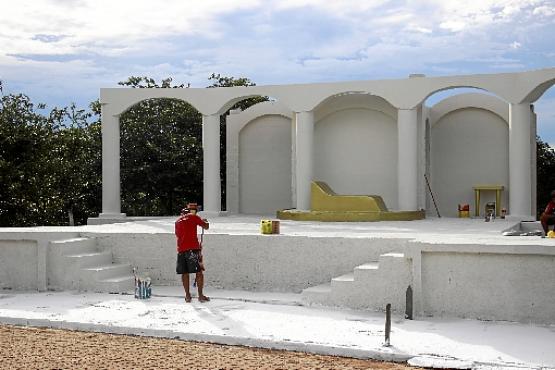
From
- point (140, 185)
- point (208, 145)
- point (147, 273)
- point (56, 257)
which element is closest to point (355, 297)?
point (147, 273)

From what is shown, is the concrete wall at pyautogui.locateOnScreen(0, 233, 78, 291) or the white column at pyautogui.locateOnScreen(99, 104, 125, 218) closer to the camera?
the concrete wall at pyautogui.locateOnScreen(0, 233, 78, 291)

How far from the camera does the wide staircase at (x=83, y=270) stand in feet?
42.5

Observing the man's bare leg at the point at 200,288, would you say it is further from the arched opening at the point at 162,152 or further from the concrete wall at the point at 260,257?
the arched opening at the point at 162,152

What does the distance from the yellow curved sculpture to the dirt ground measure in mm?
10800

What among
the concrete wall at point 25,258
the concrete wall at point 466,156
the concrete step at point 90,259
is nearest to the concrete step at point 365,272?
the concrete step at point 90,259

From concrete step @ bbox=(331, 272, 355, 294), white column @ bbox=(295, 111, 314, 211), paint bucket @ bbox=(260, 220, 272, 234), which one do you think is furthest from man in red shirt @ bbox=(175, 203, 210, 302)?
white column @ bbox=(295, 111, 314, 211)

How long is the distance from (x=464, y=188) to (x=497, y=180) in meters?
1.10

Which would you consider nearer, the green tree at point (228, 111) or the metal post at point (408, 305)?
the metal post at point (408, 305)

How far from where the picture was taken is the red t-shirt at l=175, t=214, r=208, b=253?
38.6 feet

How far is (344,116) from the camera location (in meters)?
23.7

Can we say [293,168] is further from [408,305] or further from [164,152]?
[408,305]

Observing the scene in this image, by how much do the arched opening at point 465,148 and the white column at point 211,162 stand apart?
279 inches

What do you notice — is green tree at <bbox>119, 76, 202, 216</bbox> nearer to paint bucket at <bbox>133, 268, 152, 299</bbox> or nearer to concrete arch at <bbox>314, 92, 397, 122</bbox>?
concrete arch at <bbox>314, 92, 397, 122</bbox>

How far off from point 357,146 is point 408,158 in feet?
10.2
